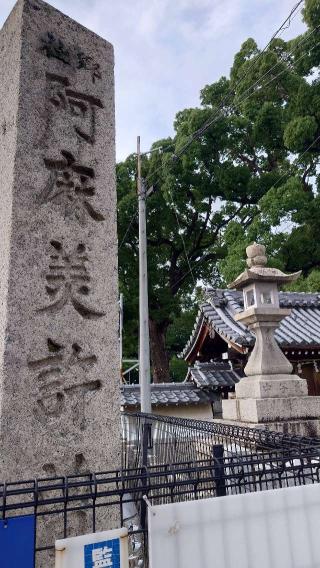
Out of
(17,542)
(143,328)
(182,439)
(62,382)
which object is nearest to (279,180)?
(143,328)

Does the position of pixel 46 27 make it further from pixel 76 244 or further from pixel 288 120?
pixel 288 120

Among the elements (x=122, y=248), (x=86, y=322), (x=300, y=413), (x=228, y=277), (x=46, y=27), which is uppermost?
(x=122, y=248)

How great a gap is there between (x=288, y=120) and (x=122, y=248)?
9845mm

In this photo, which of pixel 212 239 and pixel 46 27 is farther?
pixel 212 239

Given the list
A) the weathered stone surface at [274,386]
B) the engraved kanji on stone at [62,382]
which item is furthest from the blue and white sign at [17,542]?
the weathered stone surface at [274,386]

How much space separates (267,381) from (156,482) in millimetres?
2901

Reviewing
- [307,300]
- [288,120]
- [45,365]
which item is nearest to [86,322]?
[45,365]

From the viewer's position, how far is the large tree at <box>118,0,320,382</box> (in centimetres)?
1505

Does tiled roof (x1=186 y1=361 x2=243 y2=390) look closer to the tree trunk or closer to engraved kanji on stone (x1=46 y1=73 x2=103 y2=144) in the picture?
engraved kanji on stone (x1=46 y1=73 x2=103 y2=144)

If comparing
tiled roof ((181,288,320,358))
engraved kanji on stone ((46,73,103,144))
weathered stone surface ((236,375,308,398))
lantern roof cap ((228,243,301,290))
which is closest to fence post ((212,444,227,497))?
engraved kanji on stone ((46,73,103,144))

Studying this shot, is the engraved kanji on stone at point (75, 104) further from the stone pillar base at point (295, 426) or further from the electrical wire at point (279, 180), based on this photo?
the electrical wire at point (279, 180)

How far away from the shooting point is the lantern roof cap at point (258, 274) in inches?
266

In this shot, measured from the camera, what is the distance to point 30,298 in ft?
7.76

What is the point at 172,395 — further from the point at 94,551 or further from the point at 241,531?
the point at 94,551
